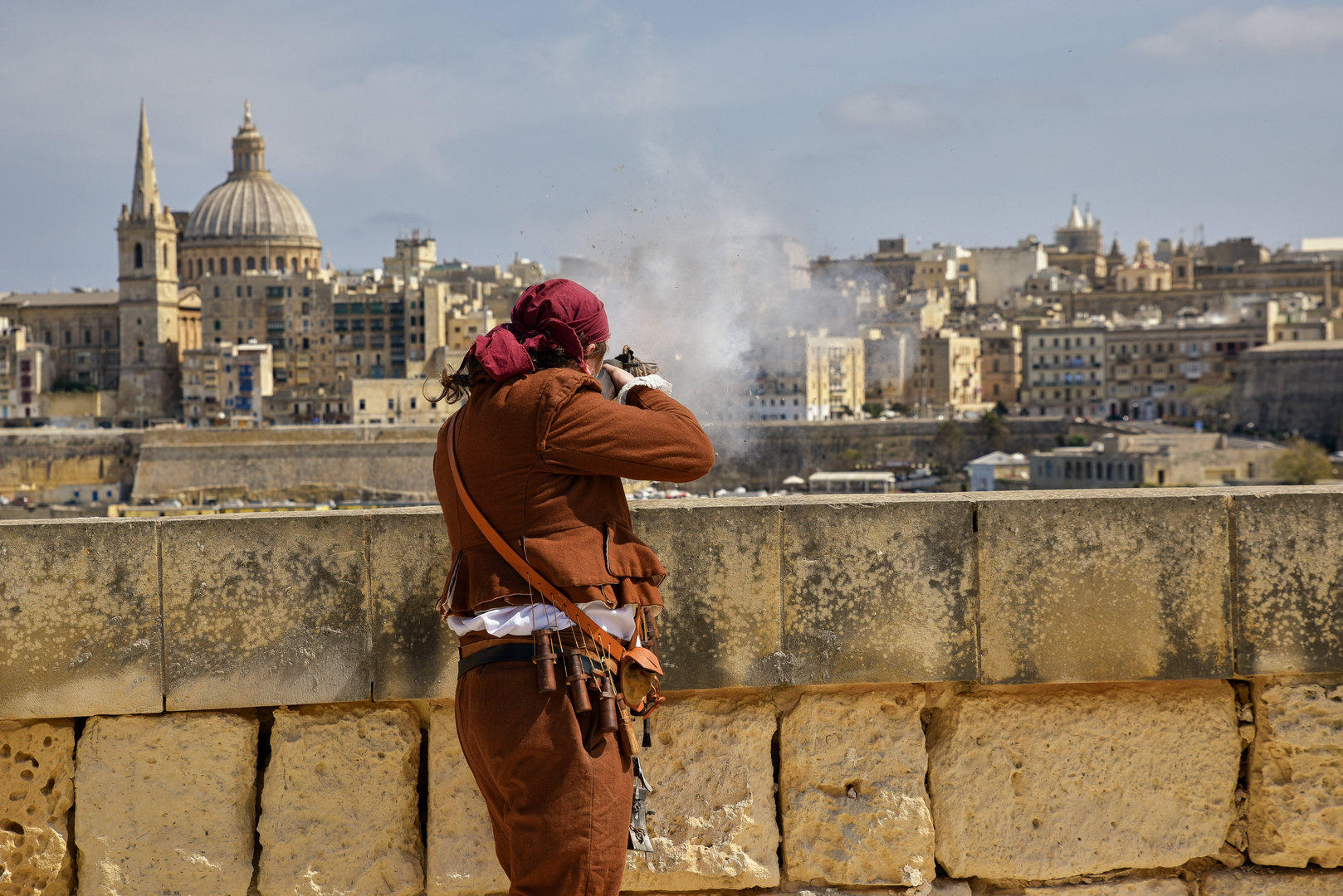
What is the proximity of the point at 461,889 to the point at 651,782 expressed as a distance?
47 centimetres

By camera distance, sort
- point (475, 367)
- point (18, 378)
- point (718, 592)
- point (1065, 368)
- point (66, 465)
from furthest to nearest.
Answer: point (18, 378), point (1065, 368), point (66, 465), point (718, 592), point (475, 367)

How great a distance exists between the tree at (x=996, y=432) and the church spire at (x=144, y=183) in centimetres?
5489

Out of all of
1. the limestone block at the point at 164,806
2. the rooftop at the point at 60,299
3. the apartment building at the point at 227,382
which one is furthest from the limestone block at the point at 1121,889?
the rooftop at the point at 60,299

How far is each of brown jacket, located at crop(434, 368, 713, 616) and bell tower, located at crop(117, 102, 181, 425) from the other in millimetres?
87283

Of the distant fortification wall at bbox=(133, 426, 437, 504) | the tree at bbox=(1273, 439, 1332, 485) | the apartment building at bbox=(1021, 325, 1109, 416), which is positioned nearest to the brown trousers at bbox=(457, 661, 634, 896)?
the tree at bbox=(1273, 439, 1332, 485)

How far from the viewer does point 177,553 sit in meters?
3.30

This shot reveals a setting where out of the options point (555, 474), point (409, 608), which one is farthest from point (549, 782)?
point (409, 608)

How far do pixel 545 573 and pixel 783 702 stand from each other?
0.92 m

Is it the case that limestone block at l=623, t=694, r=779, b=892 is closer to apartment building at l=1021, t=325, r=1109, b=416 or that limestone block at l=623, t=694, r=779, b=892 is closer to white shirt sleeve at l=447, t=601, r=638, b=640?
white shirt sleeve at l=447, t=601, r=638, b=640

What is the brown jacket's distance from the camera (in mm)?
2766

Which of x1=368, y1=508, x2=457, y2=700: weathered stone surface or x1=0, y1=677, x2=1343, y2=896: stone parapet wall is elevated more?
x1=368, y1=508, x2=457, y2=700: weathered stone surface

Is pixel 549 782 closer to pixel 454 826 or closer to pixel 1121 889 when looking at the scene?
pixel 454 826

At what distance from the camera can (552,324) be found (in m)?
2.89

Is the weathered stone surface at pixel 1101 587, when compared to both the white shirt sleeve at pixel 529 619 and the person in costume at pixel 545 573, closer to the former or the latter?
the person in costume at pixel 545 573
